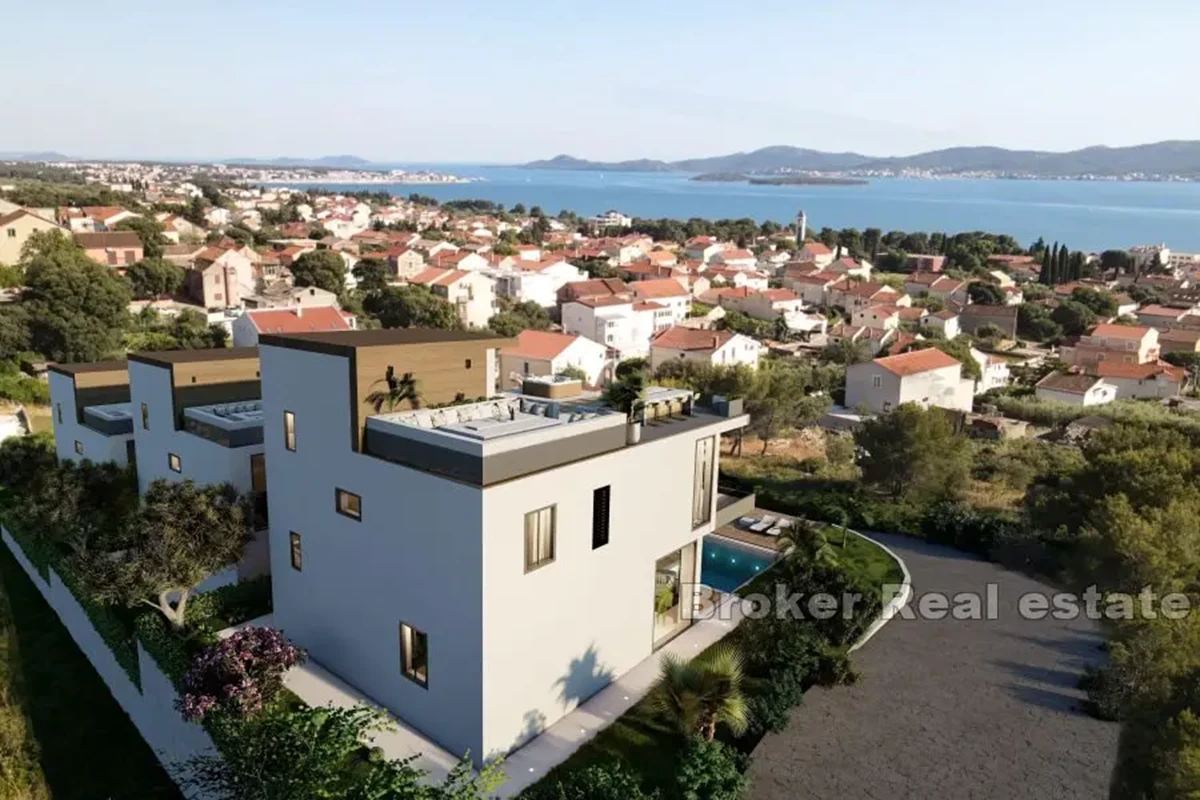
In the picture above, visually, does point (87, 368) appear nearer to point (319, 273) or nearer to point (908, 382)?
point (908, 382)

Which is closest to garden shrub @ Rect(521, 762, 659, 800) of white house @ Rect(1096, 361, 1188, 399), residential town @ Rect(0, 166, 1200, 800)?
residential town @ Rect(0, 166, 1200, 800)

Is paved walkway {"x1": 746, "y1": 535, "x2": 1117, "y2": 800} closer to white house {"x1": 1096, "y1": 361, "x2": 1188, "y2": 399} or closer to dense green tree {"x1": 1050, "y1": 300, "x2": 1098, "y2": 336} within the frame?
white house {"x1": 1096, "y1": 361, "x2": 1188, "y2": 399}

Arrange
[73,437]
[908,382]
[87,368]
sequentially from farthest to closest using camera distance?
[908,382] → [73,437] → [87,368]

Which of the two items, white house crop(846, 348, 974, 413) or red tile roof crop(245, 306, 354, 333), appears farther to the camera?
white house crop(846, 348, 974, 413)

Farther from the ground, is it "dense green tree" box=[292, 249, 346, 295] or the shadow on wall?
"dense green tree" box=[292, 249, 346, 295]

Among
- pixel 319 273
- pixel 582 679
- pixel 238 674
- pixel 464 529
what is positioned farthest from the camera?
pixel 319 273

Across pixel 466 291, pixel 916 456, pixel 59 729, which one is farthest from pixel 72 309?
pixel 916 456
